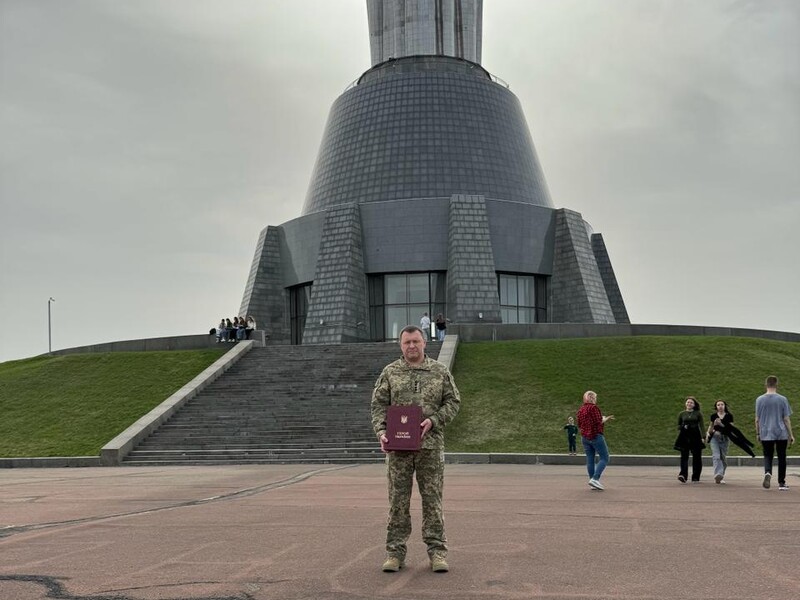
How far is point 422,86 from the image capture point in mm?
49281

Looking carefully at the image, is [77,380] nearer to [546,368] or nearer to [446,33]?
[546,368]

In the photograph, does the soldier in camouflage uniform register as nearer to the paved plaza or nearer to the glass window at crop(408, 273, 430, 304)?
the paved plaza

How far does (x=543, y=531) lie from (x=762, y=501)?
14.2 ft

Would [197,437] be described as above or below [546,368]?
below

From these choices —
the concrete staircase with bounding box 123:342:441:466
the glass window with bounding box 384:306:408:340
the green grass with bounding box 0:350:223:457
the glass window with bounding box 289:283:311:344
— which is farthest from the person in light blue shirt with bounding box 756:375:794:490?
the glass window with bounding box 289:283:311:344

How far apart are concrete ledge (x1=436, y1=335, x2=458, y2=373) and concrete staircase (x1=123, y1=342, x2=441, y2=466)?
556mm

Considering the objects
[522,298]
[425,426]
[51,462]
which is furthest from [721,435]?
[522,298]

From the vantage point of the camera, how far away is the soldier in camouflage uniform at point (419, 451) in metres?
6.59

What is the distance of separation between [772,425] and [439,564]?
8.76 m

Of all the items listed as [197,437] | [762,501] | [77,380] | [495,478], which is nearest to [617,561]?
[762,501]

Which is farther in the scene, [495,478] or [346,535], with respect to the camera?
[495,478]

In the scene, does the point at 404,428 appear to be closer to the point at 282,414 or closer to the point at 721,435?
the point at 721,435

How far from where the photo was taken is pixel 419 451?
6676 millimetres

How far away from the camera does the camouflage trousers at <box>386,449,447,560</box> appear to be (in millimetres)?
6598
